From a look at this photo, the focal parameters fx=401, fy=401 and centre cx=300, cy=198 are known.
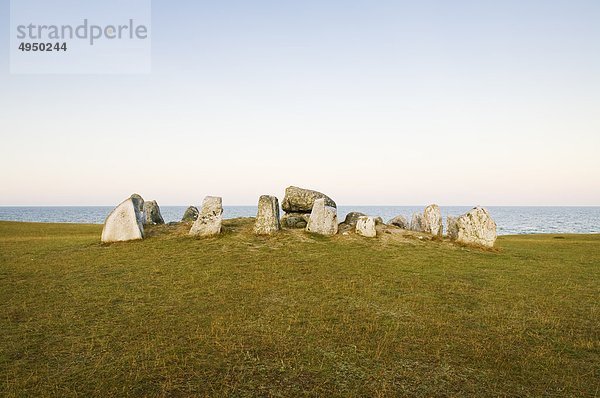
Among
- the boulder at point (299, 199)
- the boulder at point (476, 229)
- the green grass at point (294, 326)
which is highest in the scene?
the boulder at point (299, 199)

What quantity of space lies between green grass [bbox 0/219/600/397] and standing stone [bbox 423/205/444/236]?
8.03m

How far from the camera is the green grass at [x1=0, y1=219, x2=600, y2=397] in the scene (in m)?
7.21

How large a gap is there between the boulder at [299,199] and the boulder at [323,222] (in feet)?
14.4

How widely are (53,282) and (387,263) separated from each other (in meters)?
14.0

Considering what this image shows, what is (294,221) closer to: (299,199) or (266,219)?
(299,199)

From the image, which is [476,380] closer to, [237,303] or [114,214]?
[237,303]

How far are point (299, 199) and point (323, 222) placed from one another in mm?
5199

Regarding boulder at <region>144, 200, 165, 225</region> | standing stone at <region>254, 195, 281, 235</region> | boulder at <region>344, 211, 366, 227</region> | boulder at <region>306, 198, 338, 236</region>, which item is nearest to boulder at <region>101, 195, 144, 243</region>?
boulder at <region>144, 200, 165, 225</region>

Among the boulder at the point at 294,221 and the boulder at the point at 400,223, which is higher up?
the boulder at the point at 294,221

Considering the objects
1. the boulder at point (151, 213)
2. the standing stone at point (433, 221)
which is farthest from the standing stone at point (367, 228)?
the boulder at point (151, 213)

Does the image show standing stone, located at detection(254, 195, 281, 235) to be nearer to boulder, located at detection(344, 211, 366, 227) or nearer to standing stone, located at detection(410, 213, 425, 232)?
boulder, located at detection(344, 211, 366, 227)

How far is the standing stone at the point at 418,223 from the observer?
1160 inches

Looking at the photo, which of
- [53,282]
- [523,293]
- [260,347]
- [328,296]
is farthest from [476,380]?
[53,282]

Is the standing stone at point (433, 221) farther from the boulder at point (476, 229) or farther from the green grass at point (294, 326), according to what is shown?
the green grass at point (294, 326)
